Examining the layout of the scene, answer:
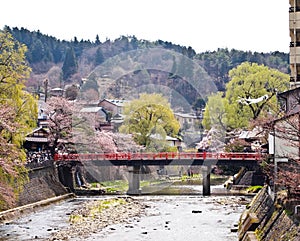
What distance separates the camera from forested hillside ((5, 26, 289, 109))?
89.6 m

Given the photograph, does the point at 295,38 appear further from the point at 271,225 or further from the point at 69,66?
the point at 69,66

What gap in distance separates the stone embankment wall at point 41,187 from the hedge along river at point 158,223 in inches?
38.6

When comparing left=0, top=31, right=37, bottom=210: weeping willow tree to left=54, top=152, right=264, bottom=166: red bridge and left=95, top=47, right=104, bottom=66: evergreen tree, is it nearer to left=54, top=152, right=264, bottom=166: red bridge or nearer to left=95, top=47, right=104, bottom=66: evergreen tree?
left=54, top=152, right=264, bottom=166: red bridge

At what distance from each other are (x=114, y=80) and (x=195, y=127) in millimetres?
22088

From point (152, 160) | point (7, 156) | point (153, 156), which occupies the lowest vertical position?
point (152, 160)

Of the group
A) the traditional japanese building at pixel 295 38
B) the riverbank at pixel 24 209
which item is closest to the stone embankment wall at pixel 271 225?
the riverbank at pixel 24 209

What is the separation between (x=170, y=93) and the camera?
85562 mm

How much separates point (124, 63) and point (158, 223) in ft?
265

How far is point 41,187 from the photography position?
3256 cm

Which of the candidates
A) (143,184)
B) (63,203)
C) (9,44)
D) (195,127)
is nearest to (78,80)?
(195,127)

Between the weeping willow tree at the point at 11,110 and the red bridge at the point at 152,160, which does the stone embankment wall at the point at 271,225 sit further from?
the red bridge at the point at 152,160

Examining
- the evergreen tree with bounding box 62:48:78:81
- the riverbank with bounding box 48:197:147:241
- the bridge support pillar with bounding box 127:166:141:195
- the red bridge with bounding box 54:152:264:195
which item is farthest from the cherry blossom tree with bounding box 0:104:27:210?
the evergreen tree with bounding box 62:48:78:81

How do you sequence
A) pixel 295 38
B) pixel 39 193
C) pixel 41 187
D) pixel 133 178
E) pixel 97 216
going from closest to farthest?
pixel 97 216 < pixel 39 193 < pixel 295 38 < pixel 41 187 < pixel 133 178

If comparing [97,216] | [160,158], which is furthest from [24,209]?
[160,158]
